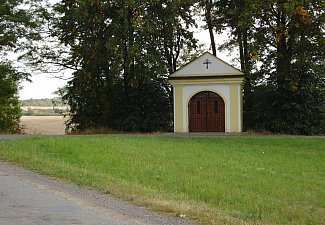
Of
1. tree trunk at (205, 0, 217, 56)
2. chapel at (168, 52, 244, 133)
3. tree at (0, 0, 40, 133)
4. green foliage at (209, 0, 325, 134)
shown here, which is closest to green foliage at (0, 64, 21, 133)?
tree at (0, 0, 40, 133)

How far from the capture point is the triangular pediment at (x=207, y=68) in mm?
29094

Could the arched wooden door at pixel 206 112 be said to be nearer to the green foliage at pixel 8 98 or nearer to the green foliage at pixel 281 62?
the green foliage at pixel 281 62

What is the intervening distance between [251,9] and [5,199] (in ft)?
69.0

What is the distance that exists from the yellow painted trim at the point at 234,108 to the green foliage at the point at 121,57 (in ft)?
16.0

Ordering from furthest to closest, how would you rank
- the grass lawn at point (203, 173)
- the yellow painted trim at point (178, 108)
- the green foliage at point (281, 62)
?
the yellow painted trim at point (178, 108), the green foliage at point (281, 62), the grass lawn at point (203, 173)

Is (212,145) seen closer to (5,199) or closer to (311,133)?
(311,133)

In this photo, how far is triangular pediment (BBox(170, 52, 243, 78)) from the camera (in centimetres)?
2909

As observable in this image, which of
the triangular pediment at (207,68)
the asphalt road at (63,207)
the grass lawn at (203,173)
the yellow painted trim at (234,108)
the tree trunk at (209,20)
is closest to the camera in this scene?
the asphalt road at (63,207)

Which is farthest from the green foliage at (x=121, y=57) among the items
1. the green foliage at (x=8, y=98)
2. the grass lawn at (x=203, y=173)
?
the grass lawn at (x=203, y=173)

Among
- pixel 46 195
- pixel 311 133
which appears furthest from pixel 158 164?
pixel 311 133

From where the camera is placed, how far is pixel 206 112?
29656 mm

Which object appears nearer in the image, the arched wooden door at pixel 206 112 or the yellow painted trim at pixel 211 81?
the yellow painted trim at pixel 211 81

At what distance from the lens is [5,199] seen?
→ 8.55m

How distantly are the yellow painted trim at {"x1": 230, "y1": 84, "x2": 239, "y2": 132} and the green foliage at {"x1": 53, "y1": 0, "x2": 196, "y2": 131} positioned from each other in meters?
4.88
